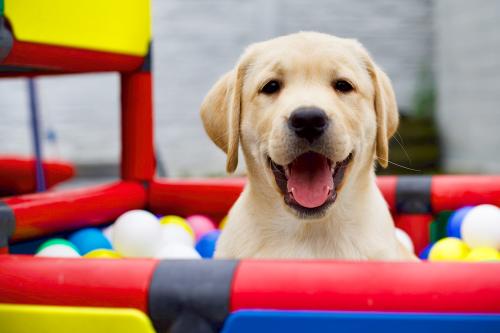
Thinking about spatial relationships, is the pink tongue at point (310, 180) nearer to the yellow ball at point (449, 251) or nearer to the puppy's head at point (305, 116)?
the puppy's head at point (305, 116)

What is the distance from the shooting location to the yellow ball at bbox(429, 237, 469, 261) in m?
3.12

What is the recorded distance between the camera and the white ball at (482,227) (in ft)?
10.3

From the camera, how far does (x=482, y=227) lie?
10.3 feet

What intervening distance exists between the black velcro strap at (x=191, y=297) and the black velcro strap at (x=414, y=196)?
207cm

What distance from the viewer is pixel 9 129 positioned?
9242mm

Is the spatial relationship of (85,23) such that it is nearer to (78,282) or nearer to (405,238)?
(78,282)

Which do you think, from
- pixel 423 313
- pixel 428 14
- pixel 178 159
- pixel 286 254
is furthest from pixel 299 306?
pixel 428 14

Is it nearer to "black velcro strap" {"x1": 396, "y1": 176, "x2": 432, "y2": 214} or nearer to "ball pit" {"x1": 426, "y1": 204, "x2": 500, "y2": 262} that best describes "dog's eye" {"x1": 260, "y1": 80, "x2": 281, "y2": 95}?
"ball pit" {"x1": 426, "y1": 204, "x2": 500, "y2": 262}

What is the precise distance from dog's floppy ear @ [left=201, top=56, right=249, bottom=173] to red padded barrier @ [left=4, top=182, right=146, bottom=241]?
0.86 meters

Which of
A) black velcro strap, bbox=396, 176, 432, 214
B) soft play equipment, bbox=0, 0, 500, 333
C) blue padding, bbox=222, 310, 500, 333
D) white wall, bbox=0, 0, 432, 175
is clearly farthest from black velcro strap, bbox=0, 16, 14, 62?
white wall, bbox=0, 0, 432, 175

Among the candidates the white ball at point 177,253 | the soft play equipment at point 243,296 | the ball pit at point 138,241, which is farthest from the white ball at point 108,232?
the soft play equipment at point 243,296

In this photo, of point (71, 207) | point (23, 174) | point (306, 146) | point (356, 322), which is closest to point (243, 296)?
point (356, 322)

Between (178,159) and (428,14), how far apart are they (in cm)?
382

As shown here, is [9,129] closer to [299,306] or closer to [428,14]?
[428,14]
